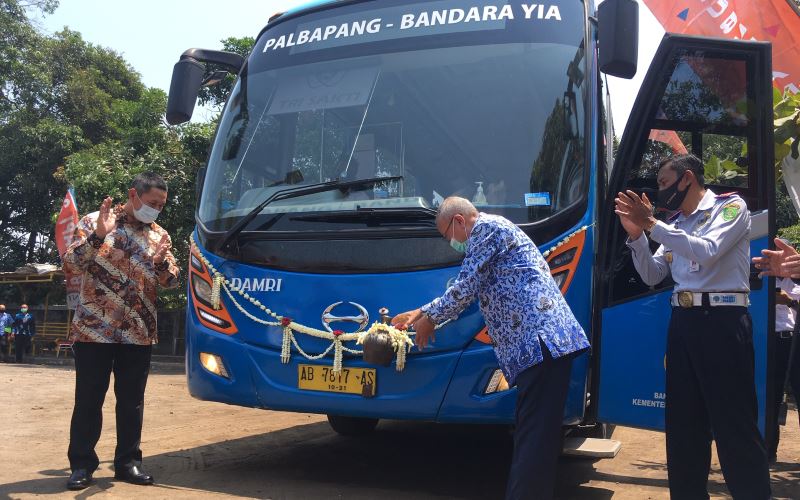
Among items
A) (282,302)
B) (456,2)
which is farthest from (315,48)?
(282,302)

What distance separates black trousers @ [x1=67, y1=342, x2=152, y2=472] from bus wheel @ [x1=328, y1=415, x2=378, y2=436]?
2.21m

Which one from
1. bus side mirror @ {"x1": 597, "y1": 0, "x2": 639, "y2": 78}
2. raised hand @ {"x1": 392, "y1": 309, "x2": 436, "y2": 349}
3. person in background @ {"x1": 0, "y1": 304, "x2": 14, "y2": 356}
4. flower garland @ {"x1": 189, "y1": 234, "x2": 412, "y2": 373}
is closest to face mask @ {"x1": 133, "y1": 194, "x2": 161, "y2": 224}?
flower garland @ {"x1": 189, "y1": 234, "x2": 412, "y2": 373}

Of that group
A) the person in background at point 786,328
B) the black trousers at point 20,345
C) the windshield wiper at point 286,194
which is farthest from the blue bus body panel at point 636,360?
the black trousers at point 20,345

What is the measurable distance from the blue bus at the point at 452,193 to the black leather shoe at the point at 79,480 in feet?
2.70

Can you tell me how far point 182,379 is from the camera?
15.3 meters

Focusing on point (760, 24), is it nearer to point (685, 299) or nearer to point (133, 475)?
point (685, 299)

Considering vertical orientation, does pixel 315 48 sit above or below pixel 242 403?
above

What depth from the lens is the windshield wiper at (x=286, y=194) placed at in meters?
4.89

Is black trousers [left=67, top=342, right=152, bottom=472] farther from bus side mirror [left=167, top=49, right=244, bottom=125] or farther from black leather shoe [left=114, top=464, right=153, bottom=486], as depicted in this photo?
bus side mirror [left=167, top=49, right=244, bottom=125]

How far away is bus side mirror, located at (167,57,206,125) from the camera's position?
5867 mm

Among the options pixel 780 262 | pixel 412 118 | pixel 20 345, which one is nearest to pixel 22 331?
pixel 20 345

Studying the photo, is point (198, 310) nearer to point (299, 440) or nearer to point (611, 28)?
point (299, 440)

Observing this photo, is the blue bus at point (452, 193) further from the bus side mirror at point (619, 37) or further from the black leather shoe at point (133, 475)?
the black leather shoe at point (133, 475)

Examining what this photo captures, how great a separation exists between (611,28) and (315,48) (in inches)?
79.1
